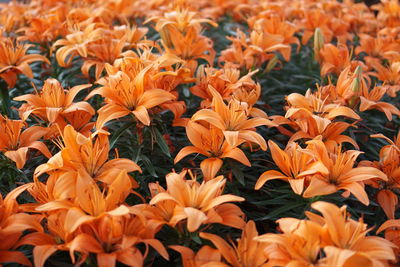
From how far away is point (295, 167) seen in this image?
163cm

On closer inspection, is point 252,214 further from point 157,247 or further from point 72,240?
point 72,240

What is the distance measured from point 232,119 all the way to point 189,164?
36 centimetres

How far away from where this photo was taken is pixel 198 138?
173cm

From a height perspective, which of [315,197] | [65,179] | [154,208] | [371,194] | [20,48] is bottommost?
[371,194]

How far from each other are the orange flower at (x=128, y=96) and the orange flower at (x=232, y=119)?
172mm

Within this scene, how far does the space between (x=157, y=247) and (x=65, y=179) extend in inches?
15.1

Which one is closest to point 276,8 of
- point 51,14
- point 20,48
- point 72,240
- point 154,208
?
point 51,14

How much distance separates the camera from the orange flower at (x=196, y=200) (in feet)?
4.53

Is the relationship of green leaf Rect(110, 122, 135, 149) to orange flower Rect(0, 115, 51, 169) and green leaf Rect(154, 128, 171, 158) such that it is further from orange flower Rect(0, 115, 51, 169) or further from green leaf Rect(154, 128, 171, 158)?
orange flower Rect(0, 115, 51, 169)

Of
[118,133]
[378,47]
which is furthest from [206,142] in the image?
[378,47]

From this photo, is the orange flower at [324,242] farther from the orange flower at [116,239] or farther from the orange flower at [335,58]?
the orange flower at [335,58]

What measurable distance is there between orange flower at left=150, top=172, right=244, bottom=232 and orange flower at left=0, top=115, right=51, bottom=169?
559mm

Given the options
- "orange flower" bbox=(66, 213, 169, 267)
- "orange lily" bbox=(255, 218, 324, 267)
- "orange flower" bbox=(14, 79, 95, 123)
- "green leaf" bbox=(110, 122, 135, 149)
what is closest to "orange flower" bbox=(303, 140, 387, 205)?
"orange lily" bbox=(255, 218, 324, 267)

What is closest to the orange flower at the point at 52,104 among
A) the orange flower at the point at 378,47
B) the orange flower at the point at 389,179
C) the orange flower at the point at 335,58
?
the orange flower at the point at 389,179
